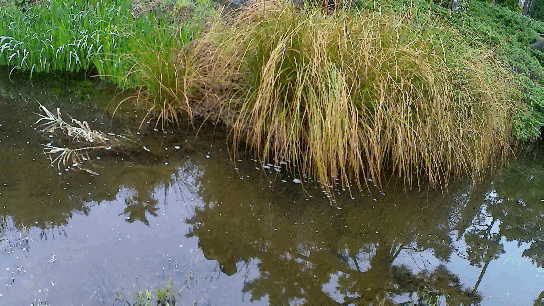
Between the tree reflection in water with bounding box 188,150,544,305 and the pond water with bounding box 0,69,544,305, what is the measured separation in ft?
0.03

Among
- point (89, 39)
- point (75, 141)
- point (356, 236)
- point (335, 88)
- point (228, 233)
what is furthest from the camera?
point (89, 39)

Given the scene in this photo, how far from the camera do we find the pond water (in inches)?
97.7

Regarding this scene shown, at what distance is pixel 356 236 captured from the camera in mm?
3127

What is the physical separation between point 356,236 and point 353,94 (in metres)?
1.19

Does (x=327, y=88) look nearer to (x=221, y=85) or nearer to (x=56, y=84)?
(x=221, y=85)

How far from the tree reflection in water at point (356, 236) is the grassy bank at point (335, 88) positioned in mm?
298

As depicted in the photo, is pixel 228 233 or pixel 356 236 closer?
pixel 228 233

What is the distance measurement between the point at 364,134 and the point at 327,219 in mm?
872

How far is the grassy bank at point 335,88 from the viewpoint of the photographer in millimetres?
3662

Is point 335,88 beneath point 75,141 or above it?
above

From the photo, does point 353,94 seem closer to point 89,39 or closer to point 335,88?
point 335,88

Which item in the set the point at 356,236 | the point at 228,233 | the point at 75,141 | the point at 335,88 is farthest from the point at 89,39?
the point at 356,236

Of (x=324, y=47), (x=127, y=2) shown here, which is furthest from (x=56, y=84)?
(x=324, y=47)

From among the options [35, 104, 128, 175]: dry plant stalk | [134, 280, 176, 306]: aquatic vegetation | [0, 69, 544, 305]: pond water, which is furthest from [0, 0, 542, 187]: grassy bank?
[134, 280, 176, 306]: aquatic vegetation
